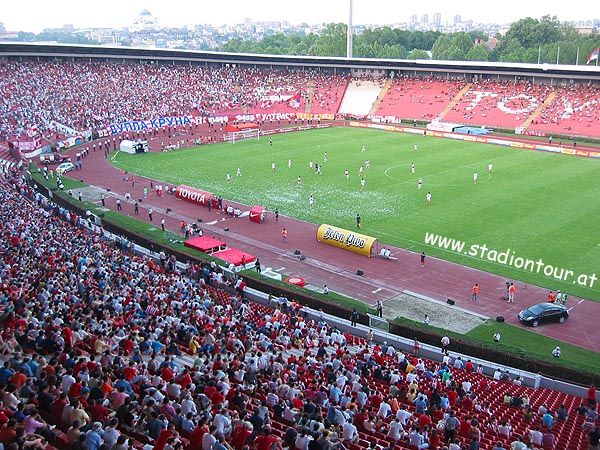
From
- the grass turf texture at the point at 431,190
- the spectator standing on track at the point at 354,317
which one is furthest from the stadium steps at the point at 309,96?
the spectator standing on track at the point at 354,317

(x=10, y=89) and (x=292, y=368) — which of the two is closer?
(x=292, y=368)

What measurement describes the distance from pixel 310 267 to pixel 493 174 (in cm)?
2793

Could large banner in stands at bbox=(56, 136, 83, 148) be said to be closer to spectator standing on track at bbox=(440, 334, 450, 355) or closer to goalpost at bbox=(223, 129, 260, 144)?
goalpost at bbox=(223, 129, 260, 144)

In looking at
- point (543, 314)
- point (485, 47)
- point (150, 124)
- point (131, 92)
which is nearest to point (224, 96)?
point (131, 92)

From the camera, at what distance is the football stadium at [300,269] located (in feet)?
47.4

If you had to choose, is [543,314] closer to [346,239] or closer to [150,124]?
Result: [346,239]

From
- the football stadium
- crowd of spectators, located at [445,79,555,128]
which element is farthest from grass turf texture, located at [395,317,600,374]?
crowd of spectators, located at [445,79,555,128]

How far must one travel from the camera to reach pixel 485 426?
1659cm

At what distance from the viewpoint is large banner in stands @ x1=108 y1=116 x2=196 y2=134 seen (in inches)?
3076

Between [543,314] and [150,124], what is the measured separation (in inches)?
2453

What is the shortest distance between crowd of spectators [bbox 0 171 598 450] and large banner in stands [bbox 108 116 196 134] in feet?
176

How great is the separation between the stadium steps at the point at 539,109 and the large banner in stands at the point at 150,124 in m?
44.3

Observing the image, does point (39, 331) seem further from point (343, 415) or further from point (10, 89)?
point (10, 89)

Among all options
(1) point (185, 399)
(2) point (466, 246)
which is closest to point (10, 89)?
(2) point (466, 246)
